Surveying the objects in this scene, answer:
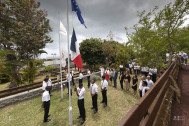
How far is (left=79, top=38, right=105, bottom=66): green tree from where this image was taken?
17609mm

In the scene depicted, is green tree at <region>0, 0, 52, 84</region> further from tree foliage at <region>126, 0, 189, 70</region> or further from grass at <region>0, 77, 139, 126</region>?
tree foliage at <region>126, 0, 189, 70</region>

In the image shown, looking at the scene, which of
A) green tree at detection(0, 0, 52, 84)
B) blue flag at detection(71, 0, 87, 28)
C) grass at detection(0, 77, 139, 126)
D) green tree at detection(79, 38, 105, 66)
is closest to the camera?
blue flag at detection(71, 0, 87, 28)

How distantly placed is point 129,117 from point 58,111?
18.7 ft

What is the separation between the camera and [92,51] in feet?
57.1

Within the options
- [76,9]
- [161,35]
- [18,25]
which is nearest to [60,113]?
[76,9]

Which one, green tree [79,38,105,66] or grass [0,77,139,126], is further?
green tree [79,38,105,66]

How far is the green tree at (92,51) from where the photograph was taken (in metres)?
17.6

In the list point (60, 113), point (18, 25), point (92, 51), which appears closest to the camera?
point (60, 113)

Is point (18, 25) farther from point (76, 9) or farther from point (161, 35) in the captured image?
point (161, 35)

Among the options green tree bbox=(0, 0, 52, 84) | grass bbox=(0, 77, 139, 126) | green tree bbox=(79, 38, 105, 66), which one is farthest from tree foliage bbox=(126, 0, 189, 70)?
green tree bbox=(0, 0, 52, 84)

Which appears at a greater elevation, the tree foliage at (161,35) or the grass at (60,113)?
the tree foliage at (161,35)

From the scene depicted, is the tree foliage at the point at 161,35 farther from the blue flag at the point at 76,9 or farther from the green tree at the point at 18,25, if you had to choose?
the green tree at the point at 18,25

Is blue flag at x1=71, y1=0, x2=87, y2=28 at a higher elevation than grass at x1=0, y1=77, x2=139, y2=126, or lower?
higher

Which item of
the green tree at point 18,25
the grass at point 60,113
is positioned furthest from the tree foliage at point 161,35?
the green tree at point 18,25
